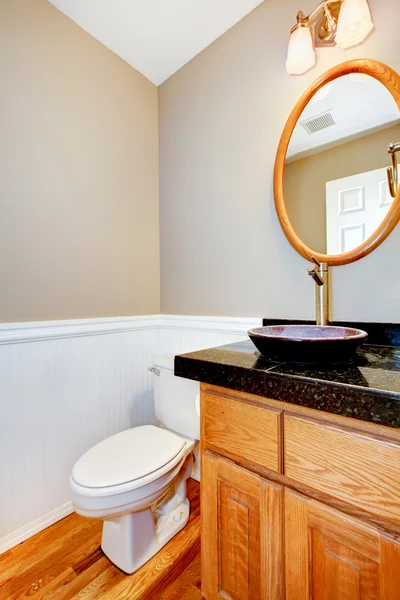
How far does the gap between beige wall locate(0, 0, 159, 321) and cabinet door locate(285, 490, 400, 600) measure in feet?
4.12

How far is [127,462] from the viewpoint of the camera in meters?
1.09

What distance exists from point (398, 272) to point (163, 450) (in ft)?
3.70

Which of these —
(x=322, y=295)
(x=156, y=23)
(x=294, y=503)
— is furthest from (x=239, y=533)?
(x=156, y=23)

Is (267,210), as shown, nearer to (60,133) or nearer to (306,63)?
(306,63)

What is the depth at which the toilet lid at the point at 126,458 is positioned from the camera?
39.4 inches

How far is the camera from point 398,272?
1.00 metres

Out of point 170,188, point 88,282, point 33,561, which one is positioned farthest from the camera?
point 170,188

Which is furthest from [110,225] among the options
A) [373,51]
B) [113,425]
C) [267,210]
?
[373,51]

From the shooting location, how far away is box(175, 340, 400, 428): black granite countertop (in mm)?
521

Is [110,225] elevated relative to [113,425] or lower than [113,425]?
elevated

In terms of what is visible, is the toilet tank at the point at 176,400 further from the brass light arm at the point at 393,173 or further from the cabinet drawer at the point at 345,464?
the brass light arm at the point at 393,173

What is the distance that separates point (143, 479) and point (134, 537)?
294mm

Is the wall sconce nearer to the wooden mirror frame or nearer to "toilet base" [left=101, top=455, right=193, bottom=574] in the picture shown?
the wooden mirror frame

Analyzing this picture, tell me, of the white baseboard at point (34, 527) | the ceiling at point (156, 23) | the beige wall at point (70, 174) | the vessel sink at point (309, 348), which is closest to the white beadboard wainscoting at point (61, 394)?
the white baseboard at point (34, 527)
